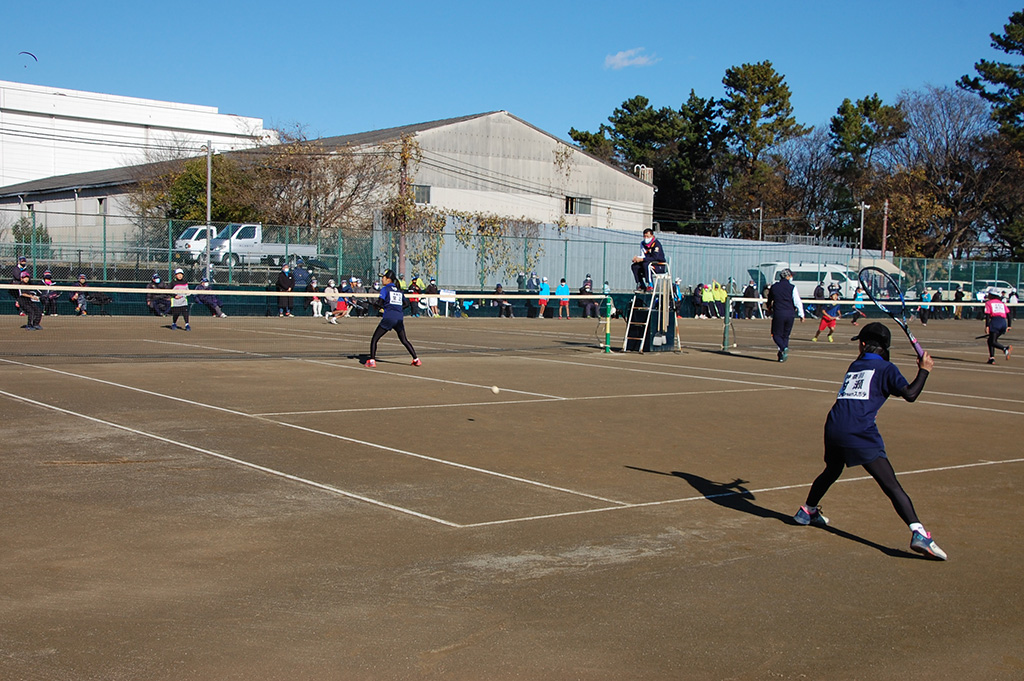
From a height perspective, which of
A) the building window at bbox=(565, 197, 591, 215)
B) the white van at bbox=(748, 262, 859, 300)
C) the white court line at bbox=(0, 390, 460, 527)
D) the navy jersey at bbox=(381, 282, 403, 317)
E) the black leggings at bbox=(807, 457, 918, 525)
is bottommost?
the white court line at bbox=(0, 390, 460, 527)

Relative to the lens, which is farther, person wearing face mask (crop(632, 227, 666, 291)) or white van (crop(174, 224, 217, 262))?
white van (crop(174, 224, 217, 262))

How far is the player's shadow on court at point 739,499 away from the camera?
22.5ft

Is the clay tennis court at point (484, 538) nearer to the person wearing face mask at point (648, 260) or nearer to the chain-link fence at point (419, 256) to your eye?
the person wearing face mask at point (648, 260)

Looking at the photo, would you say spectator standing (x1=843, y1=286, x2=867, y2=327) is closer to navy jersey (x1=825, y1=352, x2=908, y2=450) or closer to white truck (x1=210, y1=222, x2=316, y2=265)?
white truck (x1=210, y1=222, x2=316, y2=265)

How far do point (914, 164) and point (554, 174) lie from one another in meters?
31.5

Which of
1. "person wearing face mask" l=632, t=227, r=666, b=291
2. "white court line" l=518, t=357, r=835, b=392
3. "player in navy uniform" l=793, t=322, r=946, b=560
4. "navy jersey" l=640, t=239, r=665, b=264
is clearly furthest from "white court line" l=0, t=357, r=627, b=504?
"navy jersey" l=640, t=239, r=665, b=264

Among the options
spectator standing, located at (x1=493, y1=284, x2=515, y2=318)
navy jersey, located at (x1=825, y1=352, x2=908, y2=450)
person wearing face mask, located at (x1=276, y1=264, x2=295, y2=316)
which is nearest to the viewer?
navy jersey, located at (x1=825, y1=352, x2=908, y2=450)

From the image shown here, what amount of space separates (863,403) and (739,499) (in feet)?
5.46

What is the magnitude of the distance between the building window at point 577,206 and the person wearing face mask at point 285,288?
2772 cm

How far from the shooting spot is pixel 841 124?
3474 inches

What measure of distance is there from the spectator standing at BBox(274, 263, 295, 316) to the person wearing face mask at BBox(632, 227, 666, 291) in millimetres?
15359

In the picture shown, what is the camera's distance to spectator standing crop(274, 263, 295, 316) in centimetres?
3347

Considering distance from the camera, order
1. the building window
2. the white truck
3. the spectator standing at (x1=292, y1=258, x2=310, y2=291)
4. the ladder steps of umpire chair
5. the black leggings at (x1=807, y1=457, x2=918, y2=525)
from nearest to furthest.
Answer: the black leggings at (x1=807, y1=457, x2=918, y2=525) → the ladder steps of umpire chair → the spectator standing at (x1=292, y1=258, x2=310, y2=291) → the white truck → the building window

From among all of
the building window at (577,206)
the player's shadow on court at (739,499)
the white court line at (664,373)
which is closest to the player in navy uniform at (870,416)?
the player's shadow on court at (739,499)
